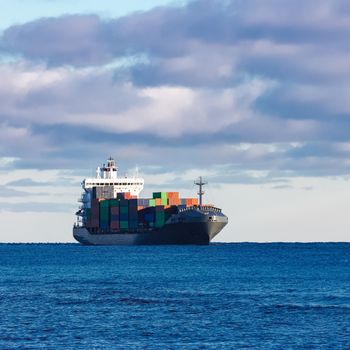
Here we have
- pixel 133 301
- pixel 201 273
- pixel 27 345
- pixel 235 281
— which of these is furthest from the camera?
pixel 201 273

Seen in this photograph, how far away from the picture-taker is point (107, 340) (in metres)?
60.6

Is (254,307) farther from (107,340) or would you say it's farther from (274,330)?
(107,340)

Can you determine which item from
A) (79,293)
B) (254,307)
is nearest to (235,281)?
(79,293)

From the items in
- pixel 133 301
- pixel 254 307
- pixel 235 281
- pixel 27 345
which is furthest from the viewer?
pixel 235 281

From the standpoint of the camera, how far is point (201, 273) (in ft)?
414

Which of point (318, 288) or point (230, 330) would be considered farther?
point (318, 288)

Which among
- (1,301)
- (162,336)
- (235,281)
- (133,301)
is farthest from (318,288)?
(162,336)

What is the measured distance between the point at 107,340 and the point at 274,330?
1077cm

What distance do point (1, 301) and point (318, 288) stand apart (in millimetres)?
30689

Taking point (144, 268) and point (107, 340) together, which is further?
point (144, 268)

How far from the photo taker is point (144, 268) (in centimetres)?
14188

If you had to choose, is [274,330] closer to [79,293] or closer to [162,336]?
[162,336]

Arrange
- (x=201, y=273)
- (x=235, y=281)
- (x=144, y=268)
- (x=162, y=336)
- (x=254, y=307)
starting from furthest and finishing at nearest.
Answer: (x=144, y=268), (x=201, y=273), (x=235, y=281), (x=254, y=307), (x=162, y=336)

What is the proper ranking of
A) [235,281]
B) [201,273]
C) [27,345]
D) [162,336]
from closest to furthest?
[27,345], [162,336], [235,281], [201,273]
